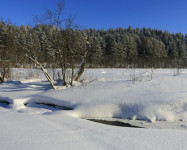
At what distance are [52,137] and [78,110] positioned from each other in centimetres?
179

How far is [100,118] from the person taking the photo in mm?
3322

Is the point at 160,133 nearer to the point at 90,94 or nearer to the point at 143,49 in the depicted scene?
the point at 90,94

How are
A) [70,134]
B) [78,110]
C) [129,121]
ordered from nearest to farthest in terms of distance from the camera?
[70,134]
[129,121]
[78,110]

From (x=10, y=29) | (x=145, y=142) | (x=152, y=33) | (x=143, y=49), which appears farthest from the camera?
(x=152, y=33)

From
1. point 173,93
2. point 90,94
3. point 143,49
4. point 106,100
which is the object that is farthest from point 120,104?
point 143,49

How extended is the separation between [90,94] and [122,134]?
2391 mm

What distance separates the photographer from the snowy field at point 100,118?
1622 mm

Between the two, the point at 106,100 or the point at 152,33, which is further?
the point at 152,33

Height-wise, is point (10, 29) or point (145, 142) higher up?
point (10, 29)

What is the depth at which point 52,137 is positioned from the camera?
1.73m

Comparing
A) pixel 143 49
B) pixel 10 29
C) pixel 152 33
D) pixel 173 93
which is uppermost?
pixel 152 33

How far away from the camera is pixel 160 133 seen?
194cm

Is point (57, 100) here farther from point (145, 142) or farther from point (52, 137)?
point (145, 142)

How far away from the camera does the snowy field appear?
1.62 metres
